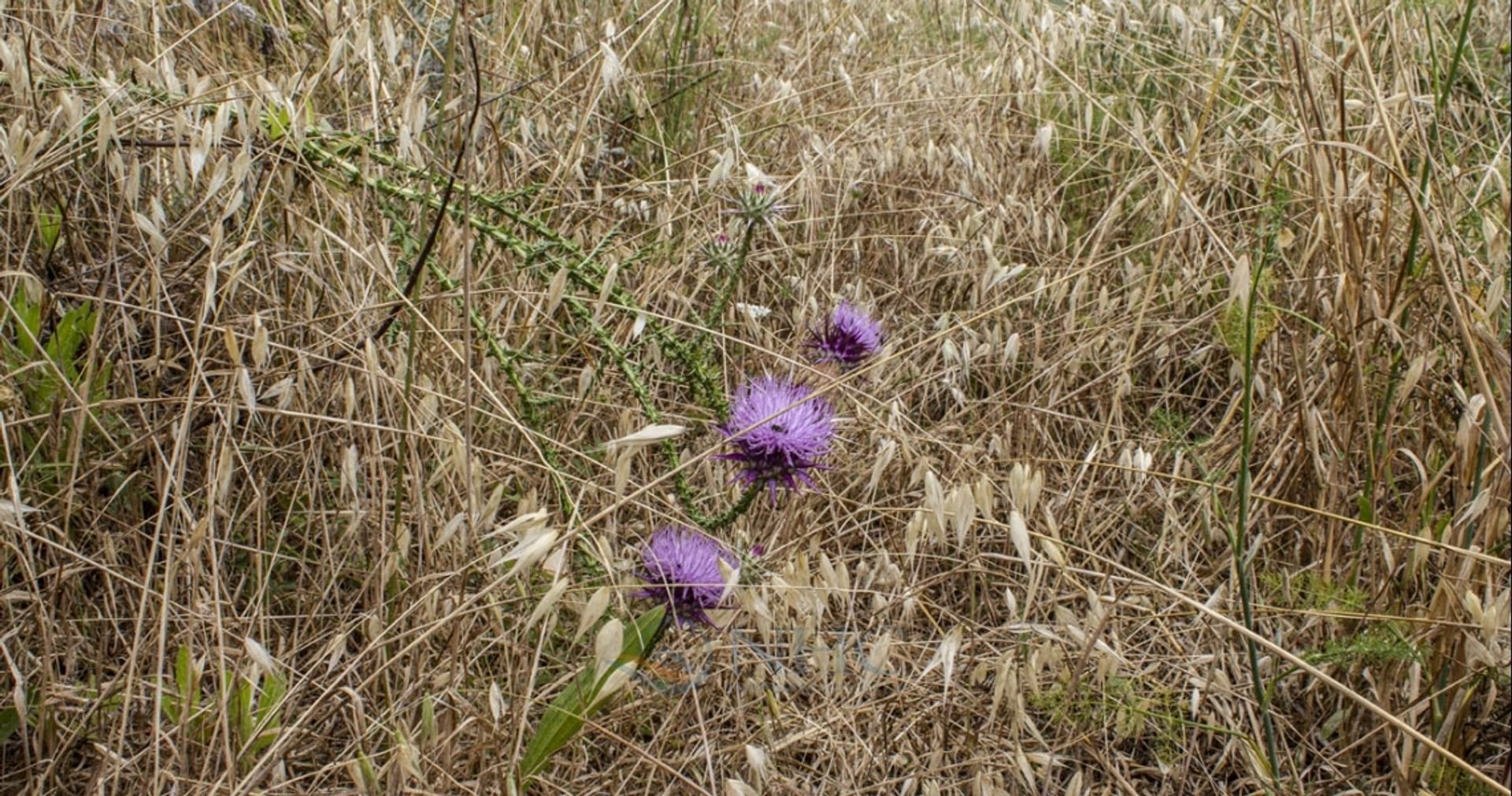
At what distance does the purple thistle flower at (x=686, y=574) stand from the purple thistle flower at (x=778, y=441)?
94mm

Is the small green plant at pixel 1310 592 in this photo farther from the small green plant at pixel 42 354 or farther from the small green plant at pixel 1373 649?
the small green plant at pixel 42 354

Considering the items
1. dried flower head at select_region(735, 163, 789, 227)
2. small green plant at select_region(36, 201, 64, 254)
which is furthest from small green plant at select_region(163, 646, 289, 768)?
dried flower head at select_region(735, 163, 789, 227)

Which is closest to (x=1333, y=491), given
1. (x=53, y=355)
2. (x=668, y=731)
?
(x=668, y=731)

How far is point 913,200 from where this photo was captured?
2268mm

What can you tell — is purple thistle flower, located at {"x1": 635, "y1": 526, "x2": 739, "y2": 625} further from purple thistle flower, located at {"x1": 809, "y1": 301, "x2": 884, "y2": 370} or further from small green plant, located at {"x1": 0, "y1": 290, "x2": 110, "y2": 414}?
small green plant, located at {"x1": 0, "y1": 290, "x2": 110, "y2": 414}

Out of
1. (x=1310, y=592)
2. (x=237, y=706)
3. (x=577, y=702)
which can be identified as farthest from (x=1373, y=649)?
(x=237, y=706)

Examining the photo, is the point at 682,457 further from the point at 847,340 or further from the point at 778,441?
the point at 778,441

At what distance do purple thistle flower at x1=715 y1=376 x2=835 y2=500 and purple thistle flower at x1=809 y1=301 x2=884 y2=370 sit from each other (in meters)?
0.35

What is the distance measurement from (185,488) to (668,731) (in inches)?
27.2

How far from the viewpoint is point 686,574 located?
121 centimetres

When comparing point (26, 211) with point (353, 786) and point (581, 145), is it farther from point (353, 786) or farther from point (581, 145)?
point (353, 786)

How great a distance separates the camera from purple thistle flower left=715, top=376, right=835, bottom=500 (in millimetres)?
1248

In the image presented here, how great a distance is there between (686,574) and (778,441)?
6.6 inches

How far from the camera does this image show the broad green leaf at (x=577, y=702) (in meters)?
1.12
